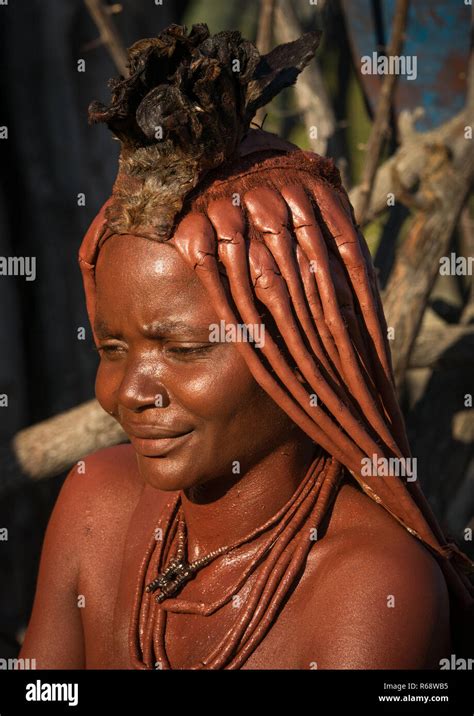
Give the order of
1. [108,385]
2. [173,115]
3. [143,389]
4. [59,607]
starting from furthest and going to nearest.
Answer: [59,607], [108,385], [143,389], [173,115]

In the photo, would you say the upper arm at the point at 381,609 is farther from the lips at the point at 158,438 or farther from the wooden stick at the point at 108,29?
the wooden stick at the point at 108,29

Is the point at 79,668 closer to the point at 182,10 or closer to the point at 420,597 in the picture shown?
the point at 420,597

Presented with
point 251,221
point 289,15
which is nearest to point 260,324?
point 251,221

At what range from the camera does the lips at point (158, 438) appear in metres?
1.91

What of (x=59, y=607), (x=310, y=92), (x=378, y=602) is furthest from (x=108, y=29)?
(x=378, y=602)

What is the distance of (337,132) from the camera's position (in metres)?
4.93

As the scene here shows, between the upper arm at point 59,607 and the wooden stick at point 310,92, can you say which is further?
the wooden stick at point 310,92

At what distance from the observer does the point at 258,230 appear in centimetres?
191

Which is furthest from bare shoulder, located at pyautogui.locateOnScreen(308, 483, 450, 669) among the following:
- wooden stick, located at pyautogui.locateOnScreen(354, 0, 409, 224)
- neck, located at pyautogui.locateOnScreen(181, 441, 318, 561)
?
wooden stick, located at pyautogui.locateOnScreen(354, 0, 409, 224)

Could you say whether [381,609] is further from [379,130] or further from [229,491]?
[379,130]

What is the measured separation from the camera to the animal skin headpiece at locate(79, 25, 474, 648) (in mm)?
1864

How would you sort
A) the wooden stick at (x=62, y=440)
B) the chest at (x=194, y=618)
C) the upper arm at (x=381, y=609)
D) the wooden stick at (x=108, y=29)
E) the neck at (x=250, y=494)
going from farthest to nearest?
the wooden stick at (x=108, y=29) → the wooden stick at (x=62, y=440) → the neck at (x=250, y=494) → the chest at (x=194, y=618) → the upper arm at (x=381, y=609)

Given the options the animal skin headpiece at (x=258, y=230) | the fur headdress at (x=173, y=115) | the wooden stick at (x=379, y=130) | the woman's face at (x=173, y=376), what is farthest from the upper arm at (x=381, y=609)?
the wooden stick at (x=379, y=130)

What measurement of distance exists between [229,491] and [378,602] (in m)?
0.38
